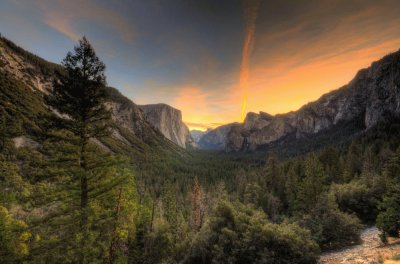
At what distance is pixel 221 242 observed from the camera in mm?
17766

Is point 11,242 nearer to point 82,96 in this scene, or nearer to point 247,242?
point 82,96

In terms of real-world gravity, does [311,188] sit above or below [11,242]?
above

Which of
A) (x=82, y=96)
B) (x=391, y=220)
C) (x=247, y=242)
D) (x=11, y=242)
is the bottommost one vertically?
(x=247, y=242)

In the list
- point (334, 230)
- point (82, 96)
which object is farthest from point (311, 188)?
point (82, 96)

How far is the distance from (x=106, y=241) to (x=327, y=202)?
2171 cm

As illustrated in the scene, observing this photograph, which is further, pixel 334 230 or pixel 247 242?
pixel 334 230

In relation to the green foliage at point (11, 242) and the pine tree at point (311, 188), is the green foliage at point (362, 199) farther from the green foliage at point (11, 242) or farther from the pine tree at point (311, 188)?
the green foliage at point (11, 242)

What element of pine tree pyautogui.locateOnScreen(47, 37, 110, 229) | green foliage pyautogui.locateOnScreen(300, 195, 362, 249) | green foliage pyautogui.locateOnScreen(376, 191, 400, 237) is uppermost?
pine tree pyautogui.locateOnScreen(47, 37, 110, 229)

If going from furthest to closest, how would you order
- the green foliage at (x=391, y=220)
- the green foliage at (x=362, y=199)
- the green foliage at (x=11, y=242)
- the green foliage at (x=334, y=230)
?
1. the green foliage at (x=362, y=199)
2. the green foliage at (x=334, y=230)
3. the green foliage at (x=391, y=220)
4. the green foliage at (x=11, y=242)

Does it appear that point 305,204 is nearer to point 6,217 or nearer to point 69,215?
point 69,215

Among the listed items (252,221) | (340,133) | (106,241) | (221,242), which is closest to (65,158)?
(106,241)

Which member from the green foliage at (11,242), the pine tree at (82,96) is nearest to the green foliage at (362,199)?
the pine tree at (82,96)

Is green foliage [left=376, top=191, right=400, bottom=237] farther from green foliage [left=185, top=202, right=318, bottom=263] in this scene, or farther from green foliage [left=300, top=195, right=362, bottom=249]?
green foliage [left=185, top=202, right=318, bottom=263]

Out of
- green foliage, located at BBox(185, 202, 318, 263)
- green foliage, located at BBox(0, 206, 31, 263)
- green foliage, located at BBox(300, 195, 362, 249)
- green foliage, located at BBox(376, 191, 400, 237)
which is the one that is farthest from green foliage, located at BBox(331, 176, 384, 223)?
green foliage, located at BBox(0, 206, 31, 263)
